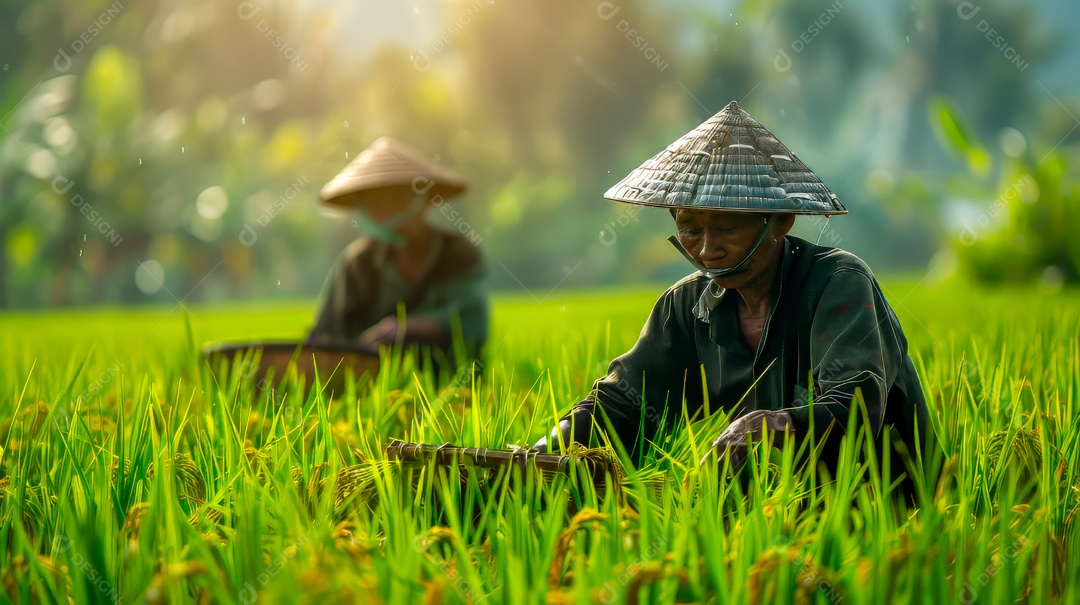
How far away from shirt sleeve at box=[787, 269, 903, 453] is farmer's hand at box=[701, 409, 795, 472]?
0.05 metres

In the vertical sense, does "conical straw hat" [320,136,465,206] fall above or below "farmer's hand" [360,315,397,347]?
above

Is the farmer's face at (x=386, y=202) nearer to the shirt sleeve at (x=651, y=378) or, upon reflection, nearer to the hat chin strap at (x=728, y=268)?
the shirt sleeve at (x=651, y=378)

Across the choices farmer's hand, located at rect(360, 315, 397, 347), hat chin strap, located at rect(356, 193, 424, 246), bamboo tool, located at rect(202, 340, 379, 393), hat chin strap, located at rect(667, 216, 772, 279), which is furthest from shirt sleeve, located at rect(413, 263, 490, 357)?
hat chin strap, located at rect(667, 216, 772, 279)

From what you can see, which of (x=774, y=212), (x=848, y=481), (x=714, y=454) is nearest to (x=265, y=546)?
(x=714, y=454)

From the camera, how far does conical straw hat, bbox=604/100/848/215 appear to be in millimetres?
2207

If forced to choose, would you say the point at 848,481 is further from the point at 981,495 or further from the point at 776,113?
the point at 776,113

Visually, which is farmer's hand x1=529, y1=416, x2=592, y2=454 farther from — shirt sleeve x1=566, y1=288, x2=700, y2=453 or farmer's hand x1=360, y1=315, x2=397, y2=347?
farmer's hand x1=360, y1=315, x2=397, y2=347

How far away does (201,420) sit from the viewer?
9.90 feet

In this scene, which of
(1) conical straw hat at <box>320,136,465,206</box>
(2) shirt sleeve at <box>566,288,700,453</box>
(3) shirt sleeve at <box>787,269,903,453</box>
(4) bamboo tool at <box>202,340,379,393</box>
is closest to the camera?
(3) shirt sleeve at <box>787,269,903,453</box>

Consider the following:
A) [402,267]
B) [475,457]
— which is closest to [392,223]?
[402,267]

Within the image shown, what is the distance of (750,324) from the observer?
8.40 feet

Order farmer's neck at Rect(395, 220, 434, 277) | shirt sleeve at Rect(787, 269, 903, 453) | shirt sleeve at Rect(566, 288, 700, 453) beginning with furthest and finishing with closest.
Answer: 1. farmer's neck at Rect(395, 220, 434, 277)
2. shirt sleeve at Rect(566, 288, 700, 453)
3. shirt sleeve at Rect(787, 269, 903, 453)

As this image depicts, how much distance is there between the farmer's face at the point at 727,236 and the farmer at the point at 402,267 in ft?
7.93

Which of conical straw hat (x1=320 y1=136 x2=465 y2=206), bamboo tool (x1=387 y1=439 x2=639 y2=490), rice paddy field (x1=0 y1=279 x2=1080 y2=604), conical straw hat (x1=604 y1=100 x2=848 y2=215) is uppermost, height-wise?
conical straw hat (x1=320 y1=136 x2=465 y2=206)
